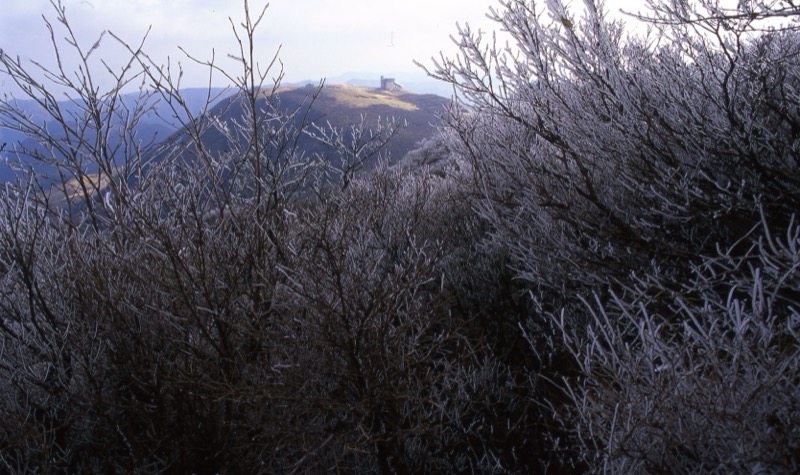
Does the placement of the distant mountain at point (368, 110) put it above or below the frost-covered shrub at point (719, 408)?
above

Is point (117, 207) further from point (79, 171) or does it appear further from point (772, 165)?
point (772, 165)

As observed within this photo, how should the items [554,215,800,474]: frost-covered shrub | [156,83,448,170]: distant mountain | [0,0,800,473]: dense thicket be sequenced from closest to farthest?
[554,215,800,474]: frost-covered shrub
[0,0,800,473]: dense thicket
[156,83,448,170]: distant mountain

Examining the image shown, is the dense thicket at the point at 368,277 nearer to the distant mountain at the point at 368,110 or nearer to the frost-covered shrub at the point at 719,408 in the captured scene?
the frost-covered shrub at the point at 719,408

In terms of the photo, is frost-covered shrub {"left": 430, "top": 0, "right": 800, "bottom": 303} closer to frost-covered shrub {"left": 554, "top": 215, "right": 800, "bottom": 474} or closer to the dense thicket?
the dense thicket

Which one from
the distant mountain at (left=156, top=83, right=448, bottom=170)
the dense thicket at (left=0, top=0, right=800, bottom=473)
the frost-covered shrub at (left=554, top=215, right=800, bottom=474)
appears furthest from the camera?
the distant mountain at (left=156, top=83, right=448, bottom=170)

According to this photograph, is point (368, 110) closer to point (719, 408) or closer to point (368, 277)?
point (368, 277)

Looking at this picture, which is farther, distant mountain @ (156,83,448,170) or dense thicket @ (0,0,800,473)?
distant mountain @ (156,83,448,170)

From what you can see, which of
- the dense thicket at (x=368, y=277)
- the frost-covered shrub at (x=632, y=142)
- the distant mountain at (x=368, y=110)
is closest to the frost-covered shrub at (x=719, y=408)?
the dense thicket at (x=368, y=277)

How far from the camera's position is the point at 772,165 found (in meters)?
3.90

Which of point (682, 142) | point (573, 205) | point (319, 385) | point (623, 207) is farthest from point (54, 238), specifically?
point (682, 142)

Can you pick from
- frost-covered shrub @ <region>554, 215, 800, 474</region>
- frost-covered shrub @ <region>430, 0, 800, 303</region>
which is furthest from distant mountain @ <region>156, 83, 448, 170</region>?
frost-covered shrub @ <region>554, 215, 800, 474</region>

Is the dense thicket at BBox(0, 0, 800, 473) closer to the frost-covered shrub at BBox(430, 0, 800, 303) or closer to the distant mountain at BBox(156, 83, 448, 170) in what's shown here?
the frost-covered shrub at BBox(430, 0, 800, 303)

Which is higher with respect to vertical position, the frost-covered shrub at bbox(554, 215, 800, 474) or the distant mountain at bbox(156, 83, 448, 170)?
the distant mountain at bbox(156, 83, 448, 170)

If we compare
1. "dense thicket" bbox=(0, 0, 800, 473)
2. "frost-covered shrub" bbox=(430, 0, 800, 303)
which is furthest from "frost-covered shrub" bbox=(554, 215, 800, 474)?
"frost-covered shrub" bbox=(430, 0, 800, 303)
